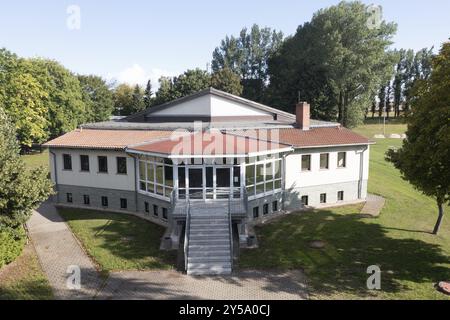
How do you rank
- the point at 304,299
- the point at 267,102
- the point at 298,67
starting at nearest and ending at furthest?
the point at 304,299 < the point at 298,67 < the point at 267,102

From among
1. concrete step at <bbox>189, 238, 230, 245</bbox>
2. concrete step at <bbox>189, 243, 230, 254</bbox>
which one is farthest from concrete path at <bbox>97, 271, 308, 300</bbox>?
concrete step at <bbox>189, 238, 230, 245</bbox>

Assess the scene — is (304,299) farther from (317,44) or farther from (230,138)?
(317,44)

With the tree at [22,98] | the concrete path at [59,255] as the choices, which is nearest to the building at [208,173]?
the concrete path at [59,255]

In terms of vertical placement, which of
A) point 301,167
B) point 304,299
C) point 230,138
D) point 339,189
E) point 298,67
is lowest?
point 304,299

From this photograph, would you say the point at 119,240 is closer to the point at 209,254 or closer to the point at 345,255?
the point at 209,254

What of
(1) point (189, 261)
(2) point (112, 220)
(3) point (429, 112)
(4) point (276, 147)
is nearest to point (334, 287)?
(1) point (189, 261)

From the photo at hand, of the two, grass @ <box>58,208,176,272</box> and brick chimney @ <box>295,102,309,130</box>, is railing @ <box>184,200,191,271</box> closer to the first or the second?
grass @ <box>58,208,176,272</box>
